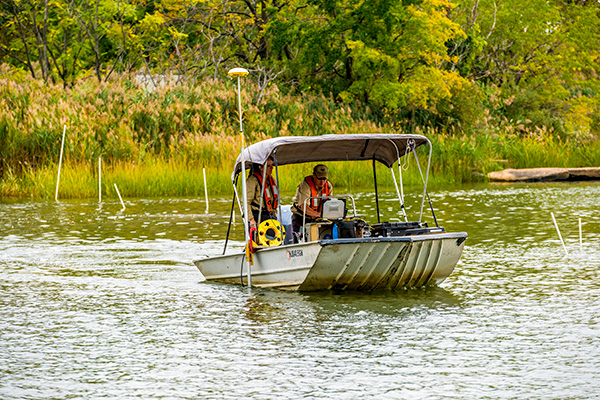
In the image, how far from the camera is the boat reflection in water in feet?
38.4

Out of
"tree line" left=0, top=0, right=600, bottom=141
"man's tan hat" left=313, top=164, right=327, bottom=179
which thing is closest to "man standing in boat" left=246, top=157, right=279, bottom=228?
"man's tan hat" left=313, top=164, right=327, bottom=179

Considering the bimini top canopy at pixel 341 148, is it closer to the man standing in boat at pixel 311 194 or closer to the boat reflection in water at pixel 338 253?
the boat reflection in water at pixel 338 253

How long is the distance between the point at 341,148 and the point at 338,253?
3.02 metres

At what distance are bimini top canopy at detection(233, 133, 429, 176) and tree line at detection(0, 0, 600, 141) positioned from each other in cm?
2129

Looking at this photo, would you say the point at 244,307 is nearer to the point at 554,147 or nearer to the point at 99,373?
the point at 99,373

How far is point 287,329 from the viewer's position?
400 inches

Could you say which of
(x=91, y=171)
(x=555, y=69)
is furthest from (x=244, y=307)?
(x=555, y=69)

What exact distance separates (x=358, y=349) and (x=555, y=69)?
138ft

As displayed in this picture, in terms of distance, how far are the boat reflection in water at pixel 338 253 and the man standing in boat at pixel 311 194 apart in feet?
0.52

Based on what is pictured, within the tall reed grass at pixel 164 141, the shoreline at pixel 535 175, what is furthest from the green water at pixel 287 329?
the shoreline at pixel 535 175

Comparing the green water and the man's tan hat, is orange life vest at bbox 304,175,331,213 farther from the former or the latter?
the green water

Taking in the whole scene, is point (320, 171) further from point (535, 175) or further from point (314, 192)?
point (535, 175)

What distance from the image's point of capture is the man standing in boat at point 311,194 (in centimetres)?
1316

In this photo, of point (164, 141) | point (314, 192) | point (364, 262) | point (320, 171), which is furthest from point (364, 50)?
point (364, 262)
